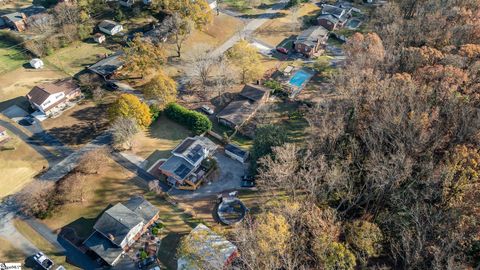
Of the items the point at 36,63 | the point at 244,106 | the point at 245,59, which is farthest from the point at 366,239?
the point at 36,63

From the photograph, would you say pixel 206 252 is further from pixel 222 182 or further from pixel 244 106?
pixel 244 106

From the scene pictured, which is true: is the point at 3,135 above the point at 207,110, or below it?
above

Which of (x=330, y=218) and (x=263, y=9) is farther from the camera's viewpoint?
(x=263, y=9)

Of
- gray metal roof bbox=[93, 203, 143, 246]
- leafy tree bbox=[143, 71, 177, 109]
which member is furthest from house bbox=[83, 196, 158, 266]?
leafy tree bbox=[143, 71, 177, 109]

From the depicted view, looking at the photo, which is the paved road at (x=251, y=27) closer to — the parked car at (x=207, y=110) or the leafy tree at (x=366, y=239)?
the parked car at (x=207, y=110)

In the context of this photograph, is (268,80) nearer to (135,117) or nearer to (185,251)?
(135,117)

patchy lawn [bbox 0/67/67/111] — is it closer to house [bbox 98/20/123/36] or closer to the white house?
the white house

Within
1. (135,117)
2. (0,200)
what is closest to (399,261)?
(135,117)

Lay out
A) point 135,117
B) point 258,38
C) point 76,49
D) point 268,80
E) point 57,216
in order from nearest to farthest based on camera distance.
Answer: point 57,216, point 135,117, point 268,80, point 76,49, point 258,38
